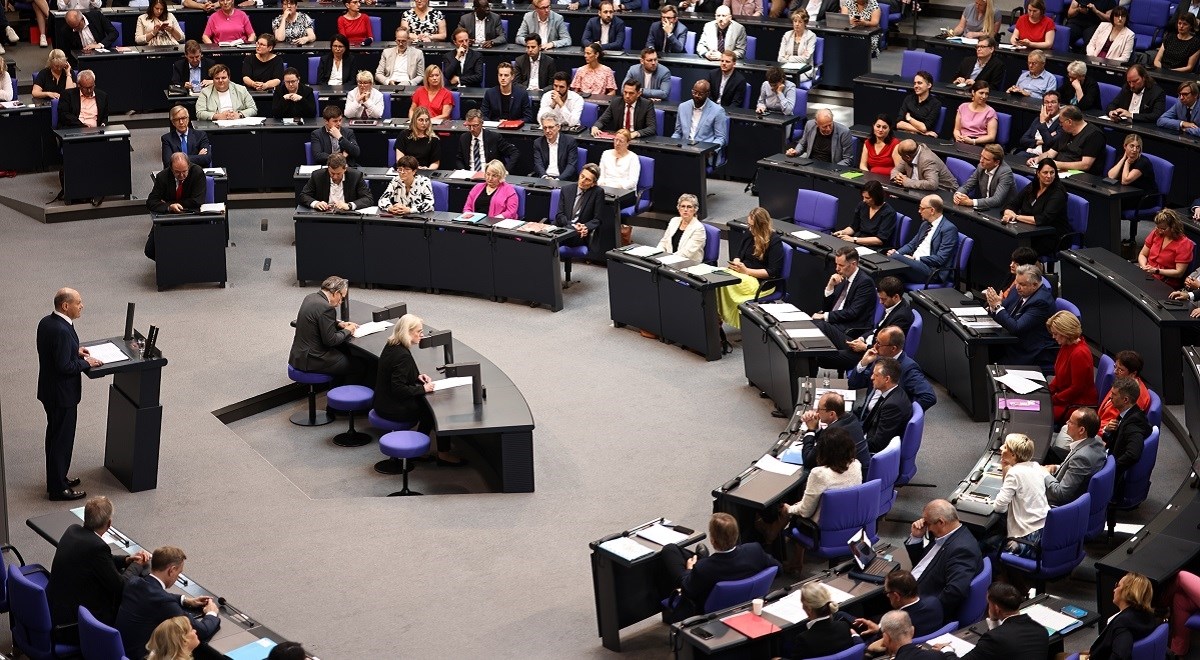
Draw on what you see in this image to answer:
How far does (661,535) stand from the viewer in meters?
8.84

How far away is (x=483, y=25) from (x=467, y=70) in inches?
48.9

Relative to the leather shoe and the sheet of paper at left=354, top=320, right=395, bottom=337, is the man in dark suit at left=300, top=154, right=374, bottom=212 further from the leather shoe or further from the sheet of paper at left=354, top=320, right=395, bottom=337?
the leather shoe

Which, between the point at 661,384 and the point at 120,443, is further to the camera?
the point at 661,384

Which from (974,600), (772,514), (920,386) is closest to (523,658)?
(772,514)

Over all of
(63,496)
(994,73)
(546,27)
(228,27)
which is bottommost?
(63,496)

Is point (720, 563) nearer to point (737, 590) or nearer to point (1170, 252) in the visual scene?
point (737, 590)

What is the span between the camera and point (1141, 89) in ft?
51.6

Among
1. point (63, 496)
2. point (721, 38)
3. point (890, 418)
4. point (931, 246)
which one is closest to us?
point (890, 418)

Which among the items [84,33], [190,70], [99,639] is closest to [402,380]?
[99,639]

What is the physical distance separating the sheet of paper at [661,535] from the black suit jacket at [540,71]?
10.4 meters

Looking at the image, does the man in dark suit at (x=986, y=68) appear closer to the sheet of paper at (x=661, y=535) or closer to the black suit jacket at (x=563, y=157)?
the black suit jacket at (x=563, y=157)

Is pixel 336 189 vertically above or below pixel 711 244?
above

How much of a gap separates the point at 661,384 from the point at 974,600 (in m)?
5.04

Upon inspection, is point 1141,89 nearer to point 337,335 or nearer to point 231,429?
point 337,335
